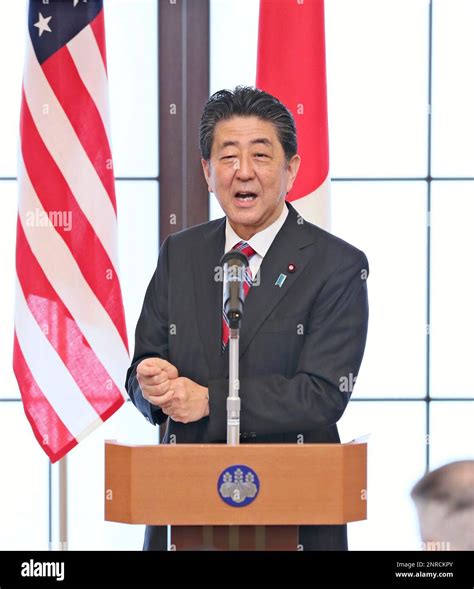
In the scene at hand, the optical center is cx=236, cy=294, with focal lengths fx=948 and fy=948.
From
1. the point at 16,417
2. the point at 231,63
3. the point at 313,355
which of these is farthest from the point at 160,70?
the point at 313,355

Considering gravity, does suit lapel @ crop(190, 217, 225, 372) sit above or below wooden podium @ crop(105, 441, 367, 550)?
above

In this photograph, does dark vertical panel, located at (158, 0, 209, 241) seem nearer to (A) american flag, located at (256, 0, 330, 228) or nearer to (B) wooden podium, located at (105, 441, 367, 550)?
(A) american flag, located at (256, 0, 330, 228)

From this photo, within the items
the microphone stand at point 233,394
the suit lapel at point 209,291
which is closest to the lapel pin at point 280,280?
the suit lapel at point 209,291

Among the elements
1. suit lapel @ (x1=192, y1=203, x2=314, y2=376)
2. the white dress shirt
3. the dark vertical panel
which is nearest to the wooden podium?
suit lapel @ (x1=192, y1=203, x2=314, y2=376)

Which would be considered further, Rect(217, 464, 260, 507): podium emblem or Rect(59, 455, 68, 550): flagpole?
Rect(59, 455, 68, 550): flagpole

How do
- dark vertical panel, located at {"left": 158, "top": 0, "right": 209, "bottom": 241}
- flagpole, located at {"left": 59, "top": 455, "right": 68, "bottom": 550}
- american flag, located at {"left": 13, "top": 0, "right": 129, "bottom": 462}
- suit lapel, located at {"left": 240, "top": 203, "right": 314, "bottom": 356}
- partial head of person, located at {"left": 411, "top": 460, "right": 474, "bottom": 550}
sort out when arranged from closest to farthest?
partial head of person, located at {"left": 411, "top": 460, "right": 474, "bottom": 550} → suit lapel, located at {"left": 240, "top": 203, "right": 314, "bottom": 356} → american flag, located at {"left": 13, "top": 0, "right": 129, "bottom": 462} → flagpole, located at {"left": 59, "top": 455, "right": 68, "bottom": 550} → dark vertical panel, located at {"left": 158, "top": 0, "right": 209, "bottom": 241}

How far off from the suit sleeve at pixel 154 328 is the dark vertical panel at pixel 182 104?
1.59 m

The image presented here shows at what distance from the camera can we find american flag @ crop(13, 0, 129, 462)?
11.3ft

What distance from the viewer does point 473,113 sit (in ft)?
12.7

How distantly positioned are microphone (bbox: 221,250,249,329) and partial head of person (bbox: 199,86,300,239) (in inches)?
16.3

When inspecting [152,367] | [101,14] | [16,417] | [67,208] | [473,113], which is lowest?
[16,417]

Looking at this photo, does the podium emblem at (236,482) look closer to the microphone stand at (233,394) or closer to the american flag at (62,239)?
the microphone stand at (233,394)

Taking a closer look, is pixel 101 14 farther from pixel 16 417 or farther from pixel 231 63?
pixel 16 417
